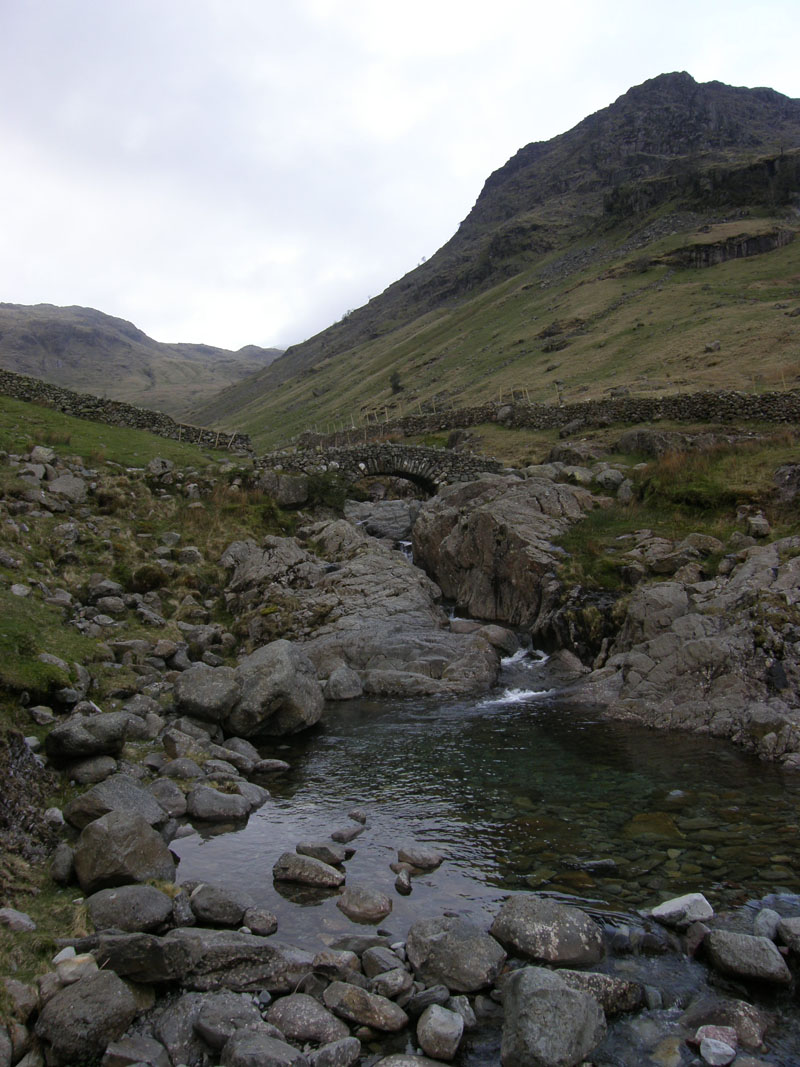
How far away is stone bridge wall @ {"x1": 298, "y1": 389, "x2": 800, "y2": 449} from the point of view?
133 ft

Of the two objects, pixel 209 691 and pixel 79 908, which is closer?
pixel 79 908

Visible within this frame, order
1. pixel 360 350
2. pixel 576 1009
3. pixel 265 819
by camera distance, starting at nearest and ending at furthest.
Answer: pixel 576 1009 < pixel 265 819 < pixel 360 350

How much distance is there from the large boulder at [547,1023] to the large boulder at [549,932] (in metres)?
0.97

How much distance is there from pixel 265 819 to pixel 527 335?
100539 mm

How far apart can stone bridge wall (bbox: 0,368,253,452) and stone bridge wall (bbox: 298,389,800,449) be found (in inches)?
848

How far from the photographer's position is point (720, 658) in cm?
1814

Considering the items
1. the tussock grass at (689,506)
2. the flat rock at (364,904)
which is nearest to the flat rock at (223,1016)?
the flat rock at (364,904)

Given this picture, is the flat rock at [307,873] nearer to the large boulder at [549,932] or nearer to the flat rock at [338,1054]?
the large boulder at [549,932]

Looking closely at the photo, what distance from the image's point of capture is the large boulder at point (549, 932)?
806 centimetres

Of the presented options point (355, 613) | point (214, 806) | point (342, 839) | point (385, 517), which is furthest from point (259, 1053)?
point (385, 517)

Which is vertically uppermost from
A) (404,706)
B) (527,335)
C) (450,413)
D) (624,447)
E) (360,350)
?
(360,350)

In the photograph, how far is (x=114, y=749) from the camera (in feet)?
42.7

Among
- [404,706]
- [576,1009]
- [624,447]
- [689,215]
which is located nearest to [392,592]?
[404,706]

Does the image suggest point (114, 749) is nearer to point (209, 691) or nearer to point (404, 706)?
point (209, 691)
